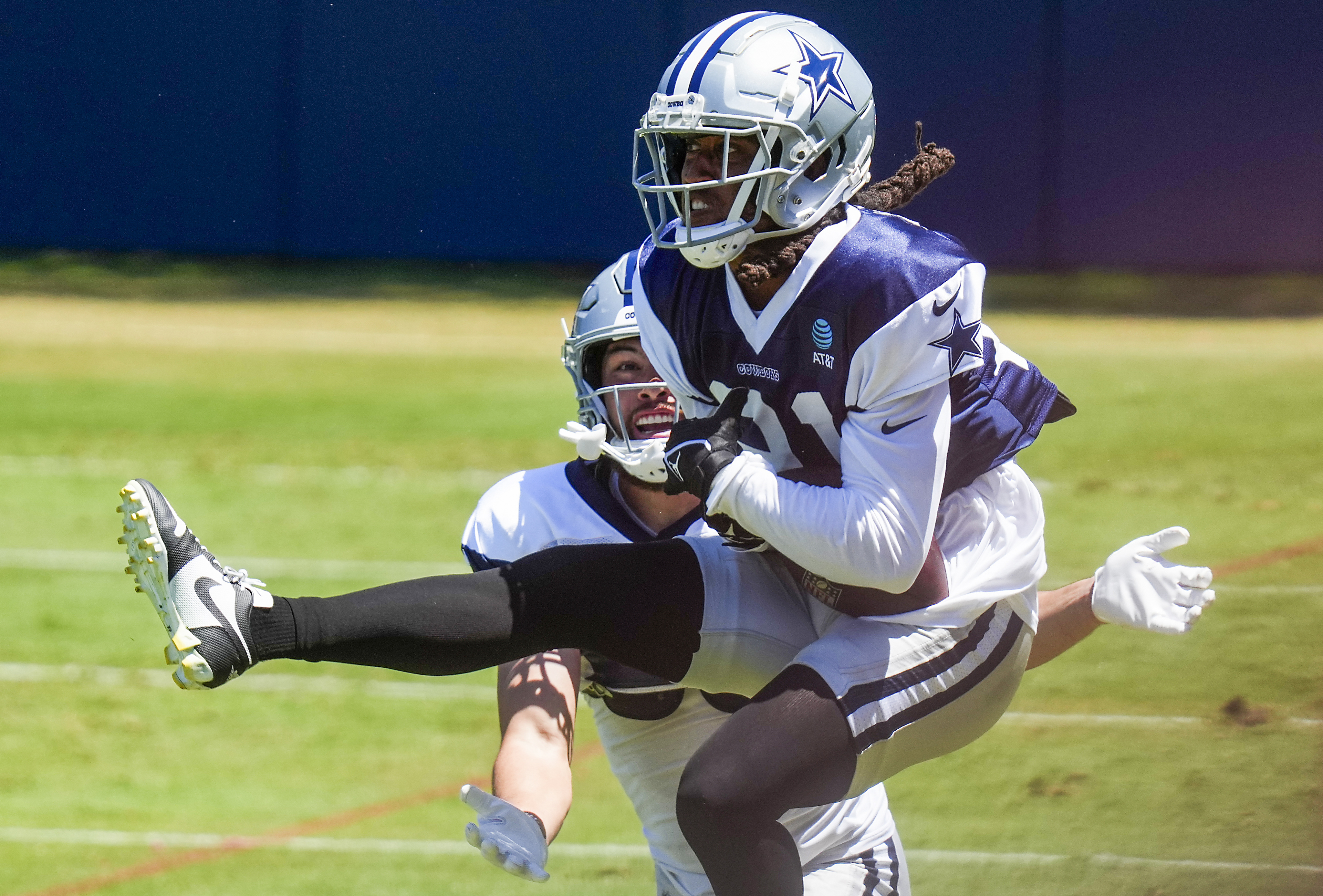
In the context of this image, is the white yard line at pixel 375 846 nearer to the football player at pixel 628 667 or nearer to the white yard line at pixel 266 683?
the football player at pixel 628 667

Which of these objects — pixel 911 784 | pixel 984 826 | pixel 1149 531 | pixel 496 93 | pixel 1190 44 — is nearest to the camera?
pixel 984 826

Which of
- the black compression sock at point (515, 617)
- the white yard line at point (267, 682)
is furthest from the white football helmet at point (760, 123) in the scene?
the white yard line at point (267, 682)

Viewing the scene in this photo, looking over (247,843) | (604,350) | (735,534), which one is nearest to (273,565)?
(247,843)

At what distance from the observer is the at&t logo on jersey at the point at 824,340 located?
90.7 inches

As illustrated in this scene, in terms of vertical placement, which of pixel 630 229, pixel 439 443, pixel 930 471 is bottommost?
pixel 439 443

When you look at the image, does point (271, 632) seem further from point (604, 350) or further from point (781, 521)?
point (604, 350)

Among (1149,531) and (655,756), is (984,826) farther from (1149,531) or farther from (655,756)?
(1149,531)

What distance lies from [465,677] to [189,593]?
2974 millimetres

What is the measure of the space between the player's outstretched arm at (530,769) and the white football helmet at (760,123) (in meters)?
0.90

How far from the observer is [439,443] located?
828 centimetres

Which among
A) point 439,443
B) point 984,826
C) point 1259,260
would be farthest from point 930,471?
point 1259,260

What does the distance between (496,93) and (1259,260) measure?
6022mm

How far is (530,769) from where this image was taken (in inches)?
107

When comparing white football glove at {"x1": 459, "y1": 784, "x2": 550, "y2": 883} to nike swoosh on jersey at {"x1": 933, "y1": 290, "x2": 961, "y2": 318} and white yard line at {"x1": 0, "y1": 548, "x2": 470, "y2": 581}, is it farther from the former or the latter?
white yard line at {"x1": 0, "y1": 548, "x2": 470, "y2": 581}
